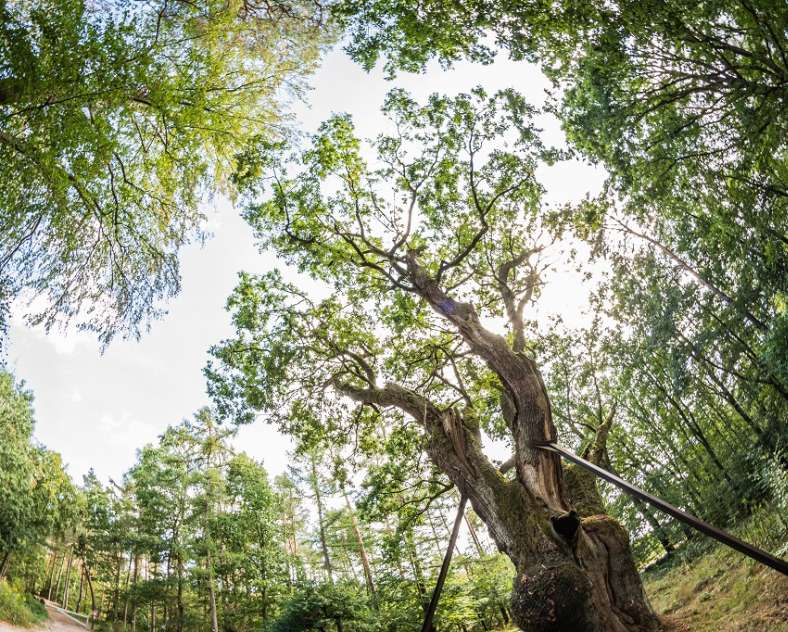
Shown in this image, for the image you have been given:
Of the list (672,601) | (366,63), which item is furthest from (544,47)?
(672,601)

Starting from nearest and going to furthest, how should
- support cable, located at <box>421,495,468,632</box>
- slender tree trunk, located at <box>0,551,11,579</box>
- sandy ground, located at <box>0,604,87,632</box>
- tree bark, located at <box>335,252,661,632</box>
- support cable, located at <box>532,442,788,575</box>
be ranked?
support cable, located at <box>532,442,788,575</box>
support cable, located at <box>421,495,468,632</box>
tree bark, located at <box>335,252,661,632</box>
sandy ground, located at <box>0,604,87,632</box>
slender tree trunk, located at <box>0,551,11,579</box>

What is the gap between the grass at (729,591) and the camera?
445 cm

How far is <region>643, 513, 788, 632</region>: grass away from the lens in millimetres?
4453

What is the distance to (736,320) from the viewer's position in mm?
6285

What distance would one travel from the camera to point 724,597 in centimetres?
584

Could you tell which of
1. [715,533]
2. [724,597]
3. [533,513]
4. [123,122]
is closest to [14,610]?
[123,122]

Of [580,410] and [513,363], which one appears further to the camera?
[580,410]

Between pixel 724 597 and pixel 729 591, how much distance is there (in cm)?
20

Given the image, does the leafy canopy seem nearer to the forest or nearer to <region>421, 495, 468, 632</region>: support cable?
the forest

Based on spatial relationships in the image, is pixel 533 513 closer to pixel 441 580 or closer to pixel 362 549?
pixel 441 580

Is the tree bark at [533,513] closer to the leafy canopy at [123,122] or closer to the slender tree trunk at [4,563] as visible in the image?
the leafy canopy at [123,122]

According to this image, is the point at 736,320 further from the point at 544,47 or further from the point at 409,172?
the point at 409,172

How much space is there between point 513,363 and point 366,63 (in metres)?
5.02

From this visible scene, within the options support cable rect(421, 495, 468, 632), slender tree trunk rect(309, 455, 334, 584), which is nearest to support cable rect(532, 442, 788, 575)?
support cable rect(421, 495, 468, 632)
